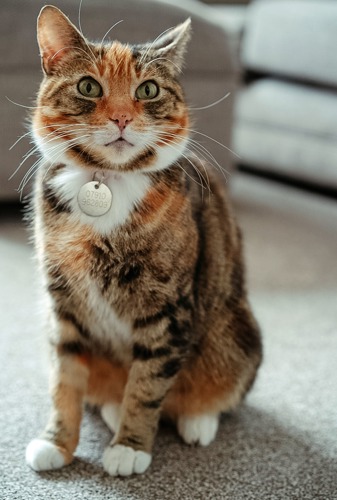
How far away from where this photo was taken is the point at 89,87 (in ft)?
3.29

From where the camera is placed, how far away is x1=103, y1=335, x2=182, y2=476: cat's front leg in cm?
108

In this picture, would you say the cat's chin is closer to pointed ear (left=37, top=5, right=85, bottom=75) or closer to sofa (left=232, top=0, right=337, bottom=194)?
pointed ear (left=37, top=5, right=85, bottom=75)

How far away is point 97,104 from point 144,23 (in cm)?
121

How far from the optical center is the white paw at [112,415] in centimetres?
119

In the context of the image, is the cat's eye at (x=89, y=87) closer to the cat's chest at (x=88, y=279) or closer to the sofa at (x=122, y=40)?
the cat's chest at (x=88, y=279)

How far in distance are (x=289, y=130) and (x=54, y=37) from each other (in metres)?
1.85

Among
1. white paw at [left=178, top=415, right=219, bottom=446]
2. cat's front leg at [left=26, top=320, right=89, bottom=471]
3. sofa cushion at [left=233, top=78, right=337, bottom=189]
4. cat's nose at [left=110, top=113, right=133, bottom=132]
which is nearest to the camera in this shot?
cat's nose at [left=110, top=113, right=133, bottom=132]

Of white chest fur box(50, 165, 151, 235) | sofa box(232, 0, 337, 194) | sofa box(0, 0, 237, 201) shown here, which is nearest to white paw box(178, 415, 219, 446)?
white chest fur box(50, 165, 151, 235)

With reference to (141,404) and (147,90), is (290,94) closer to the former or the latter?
(147,90)

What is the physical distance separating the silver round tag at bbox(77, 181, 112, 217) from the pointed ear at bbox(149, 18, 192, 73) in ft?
0.71

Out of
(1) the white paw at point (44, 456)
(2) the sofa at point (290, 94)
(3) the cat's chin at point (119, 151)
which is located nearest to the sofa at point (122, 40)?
(2) the sofa at point (290, 94)

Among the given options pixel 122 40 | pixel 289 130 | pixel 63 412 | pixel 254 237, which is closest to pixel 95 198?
pixel 63 412

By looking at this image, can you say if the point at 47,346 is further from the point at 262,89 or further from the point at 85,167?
the point at 262,89

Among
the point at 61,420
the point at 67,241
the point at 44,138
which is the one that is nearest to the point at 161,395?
the point at 61,420
